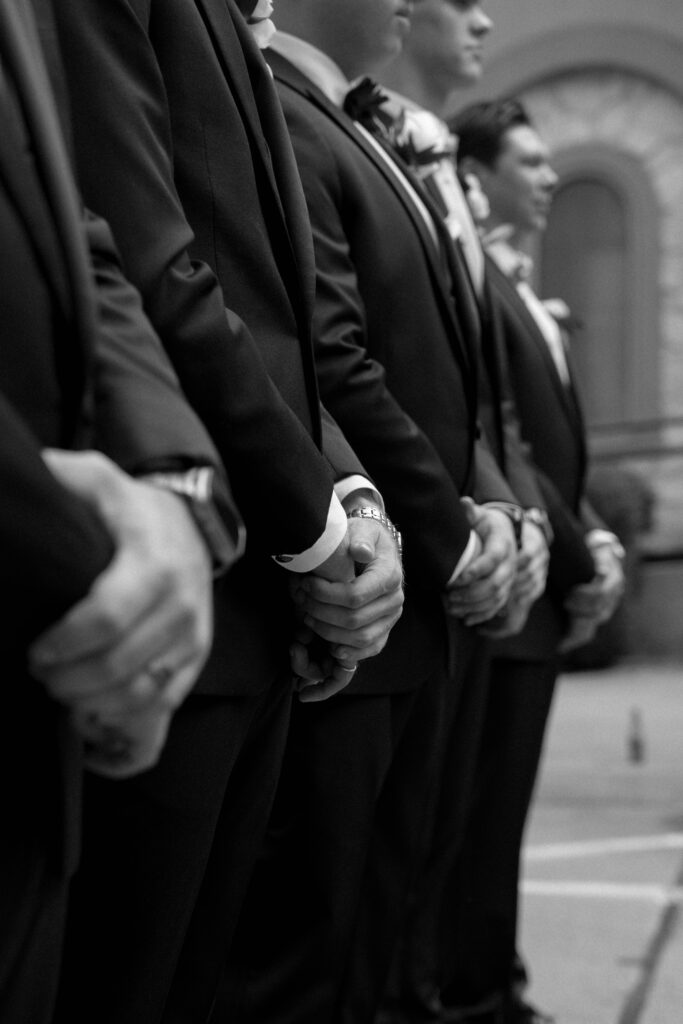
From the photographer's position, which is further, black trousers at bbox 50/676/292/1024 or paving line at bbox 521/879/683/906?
paving line at bbox 521/879/683/906

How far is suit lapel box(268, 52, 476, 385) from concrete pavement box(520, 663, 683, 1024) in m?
1.55

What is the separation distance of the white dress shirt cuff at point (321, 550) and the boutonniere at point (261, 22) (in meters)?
Result: 0.67

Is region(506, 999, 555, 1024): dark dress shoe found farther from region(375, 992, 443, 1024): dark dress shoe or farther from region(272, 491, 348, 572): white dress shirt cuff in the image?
region(272, 491, 348, 572): white dress shirt cuff

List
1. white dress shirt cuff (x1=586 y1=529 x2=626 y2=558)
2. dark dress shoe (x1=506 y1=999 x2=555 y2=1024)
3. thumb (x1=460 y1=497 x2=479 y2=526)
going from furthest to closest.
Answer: white dress shirt cuff (x1=586 y1=529 x2=626 y2=558) → dark dress shoe (x1=506 y1=999 x2=555 y2=1024) → thumb (x1=460 y1=497 x2=479 y2=526)

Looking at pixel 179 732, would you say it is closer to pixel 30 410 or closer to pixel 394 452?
pixel 30 410

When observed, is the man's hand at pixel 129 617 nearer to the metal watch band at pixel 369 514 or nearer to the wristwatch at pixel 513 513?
the metal watch band at pixel 369 514

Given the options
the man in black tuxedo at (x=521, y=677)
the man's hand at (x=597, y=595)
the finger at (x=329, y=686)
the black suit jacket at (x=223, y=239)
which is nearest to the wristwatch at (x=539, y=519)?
the man in black tuxedo at (x=521, y=677)

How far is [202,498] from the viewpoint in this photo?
1.19 m

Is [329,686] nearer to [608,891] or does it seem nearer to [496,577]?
[496,577]

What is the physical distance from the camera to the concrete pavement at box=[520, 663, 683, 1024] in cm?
361

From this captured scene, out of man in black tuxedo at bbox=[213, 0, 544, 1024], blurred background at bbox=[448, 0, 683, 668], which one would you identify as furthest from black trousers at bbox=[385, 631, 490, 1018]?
blurred background at bbox=[448, 0, 683, 668]

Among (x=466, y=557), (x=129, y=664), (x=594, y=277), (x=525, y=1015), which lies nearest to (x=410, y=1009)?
(x=525, y=1015)

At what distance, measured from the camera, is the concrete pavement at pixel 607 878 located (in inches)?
142

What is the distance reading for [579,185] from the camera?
1532 centimetres
